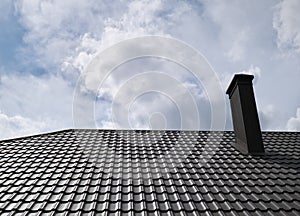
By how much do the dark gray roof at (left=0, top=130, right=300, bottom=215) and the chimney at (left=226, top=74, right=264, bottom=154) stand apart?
0.29 m

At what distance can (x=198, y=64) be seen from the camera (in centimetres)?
753

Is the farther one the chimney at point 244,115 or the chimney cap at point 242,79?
the chimney cap at point 242,79

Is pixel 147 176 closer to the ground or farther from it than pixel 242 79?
closer to the ground

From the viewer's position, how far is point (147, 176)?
500 centimetres

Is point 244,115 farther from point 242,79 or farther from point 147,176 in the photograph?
point 147,176

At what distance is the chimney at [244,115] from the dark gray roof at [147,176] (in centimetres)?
29

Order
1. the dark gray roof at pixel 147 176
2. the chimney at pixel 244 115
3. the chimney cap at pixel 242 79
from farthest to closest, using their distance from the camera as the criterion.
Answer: the chimney cap at pixel 242 79, the chimney at pixel 244 115, the dark gray roof at pixel 147 176

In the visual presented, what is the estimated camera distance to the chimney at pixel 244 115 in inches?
255

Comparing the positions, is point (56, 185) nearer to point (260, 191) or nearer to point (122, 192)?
point (122, 192)

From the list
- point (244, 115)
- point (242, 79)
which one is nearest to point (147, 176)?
point (244, 115)

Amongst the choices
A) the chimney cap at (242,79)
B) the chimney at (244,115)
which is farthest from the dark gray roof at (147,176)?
the chimney cap at (242,79)

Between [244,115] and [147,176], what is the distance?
304cm

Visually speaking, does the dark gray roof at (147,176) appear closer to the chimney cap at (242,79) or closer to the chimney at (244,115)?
the chimney at (244,115)

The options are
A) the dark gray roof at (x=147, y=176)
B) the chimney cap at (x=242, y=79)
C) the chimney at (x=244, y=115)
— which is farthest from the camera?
the chimney cap at (x=242, y=79)
